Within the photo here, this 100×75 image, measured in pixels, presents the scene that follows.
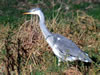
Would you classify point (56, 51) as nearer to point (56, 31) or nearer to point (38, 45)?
point (38, 45)

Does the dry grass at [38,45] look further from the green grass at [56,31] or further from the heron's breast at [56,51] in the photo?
the heron's breast at [56,51]

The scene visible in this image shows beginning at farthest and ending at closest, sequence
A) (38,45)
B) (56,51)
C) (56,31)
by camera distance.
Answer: (56,31), (38,45), (56,51)

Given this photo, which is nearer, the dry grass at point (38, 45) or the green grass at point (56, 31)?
the dry grass at point (38, 45)

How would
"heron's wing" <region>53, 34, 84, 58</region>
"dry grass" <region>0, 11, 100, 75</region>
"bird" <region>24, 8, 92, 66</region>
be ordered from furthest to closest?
"heron's wing" <region>53, 34, 84, 58</region>
"bird" <region>24, 8, 92, 66</region>
"dry grass" <region>0, 11, 100, 75</region>

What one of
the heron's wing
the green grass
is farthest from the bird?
the green grass

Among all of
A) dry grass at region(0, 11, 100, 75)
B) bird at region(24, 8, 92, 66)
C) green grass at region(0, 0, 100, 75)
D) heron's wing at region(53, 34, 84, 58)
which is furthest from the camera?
heron's wing at region(53, 34, 84, 58)

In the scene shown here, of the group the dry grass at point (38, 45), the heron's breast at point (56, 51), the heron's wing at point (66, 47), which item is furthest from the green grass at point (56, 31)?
the heron's wing at point (66, 47)

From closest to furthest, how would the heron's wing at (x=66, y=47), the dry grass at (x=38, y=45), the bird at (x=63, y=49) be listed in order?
the dry grass at (x=38, y=45)
the bird at (x=63, y=49)
the heron's wing at (x=66, y=47)

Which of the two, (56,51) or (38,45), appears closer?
(56,51)

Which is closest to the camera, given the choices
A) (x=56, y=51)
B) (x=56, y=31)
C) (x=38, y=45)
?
(x=56, y=51)

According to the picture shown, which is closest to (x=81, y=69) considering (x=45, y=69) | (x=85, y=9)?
(x=45, y=69)

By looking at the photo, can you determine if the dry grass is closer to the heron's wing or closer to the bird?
the bird

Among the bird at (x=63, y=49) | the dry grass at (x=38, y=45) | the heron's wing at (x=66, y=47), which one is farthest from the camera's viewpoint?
the heron's wing at (x=66, y=47)

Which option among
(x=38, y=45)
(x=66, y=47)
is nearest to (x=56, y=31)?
(x=38, y=45)
